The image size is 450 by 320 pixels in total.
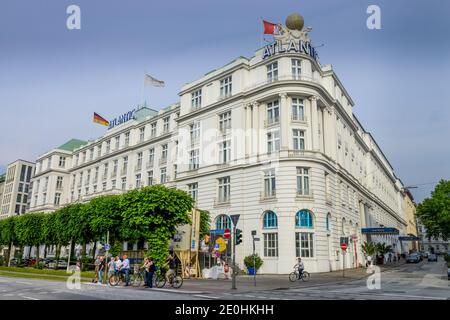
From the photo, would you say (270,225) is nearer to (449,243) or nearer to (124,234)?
(124,234)

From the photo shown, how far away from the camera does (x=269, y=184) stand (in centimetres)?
3922

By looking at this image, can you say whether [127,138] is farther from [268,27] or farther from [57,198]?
[268,27]

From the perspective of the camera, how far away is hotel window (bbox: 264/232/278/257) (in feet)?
121

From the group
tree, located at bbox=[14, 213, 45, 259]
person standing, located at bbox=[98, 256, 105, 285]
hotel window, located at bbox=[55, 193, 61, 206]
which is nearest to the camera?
person standing, located at bbox=[98, 256, 105, 285]

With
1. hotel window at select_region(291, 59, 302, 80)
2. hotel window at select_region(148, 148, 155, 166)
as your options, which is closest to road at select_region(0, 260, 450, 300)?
hotel window at select_region(291, 59, 302, 80)

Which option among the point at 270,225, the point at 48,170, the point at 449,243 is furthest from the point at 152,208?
the point at 449,243

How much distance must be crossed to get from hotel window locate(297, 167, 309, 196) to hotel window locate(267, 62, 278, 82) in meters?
10.7

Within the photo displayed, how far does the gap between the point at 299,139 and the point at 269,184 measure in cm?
578

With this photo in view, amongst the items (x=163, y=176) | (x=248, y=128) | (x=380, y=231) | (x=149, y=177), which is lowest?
(x=380, y=231)

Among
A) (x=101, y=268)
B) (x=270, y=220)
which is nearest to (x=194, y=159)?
(x=270, y=220)

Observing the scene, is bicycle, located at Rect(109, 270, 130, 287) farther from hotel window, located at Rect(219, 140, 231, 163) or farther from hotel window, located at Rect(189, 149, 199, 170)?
hotel window, located at Rect(189, 149, 199, 170)

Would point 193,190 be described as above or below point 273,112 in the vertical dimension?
below

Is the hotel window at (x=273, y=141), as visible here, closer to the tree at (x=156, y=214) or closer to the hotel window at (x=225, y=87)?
the hotel window at (x=225, y=87)
